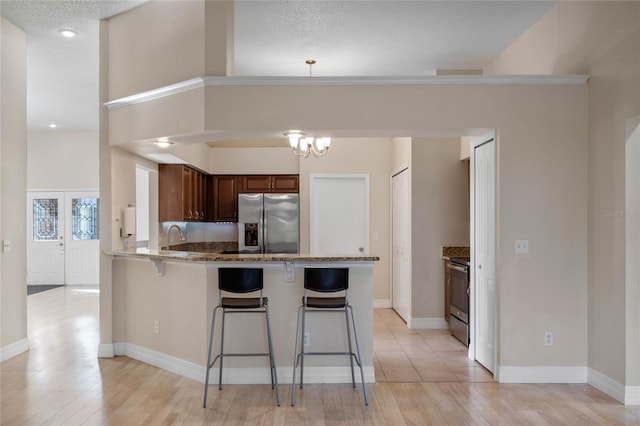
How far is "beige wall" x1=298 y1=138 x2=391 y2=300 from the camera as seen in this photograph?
24.0ft

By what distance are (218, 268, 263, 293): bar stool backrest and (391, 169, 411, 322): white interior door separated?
2.83m

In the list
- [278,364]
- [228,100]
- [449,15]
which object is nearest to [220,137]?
[228,100]

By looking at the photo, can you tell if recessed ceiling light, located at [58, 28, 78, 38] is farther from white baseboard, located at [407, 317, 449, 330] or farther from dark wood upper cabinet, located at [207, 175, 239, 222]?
white baseboard, located at [407, 317, 449, 330]

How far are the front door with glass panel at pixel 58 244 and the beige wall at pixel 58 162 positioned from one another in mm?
212

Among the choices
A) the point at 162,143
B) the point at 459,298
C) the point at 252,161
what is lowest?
the point at 459,298

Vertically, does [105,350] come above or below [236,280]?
below

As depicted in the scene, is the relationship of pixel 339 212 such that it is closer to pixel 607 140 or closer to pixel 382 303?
pixel 382 303

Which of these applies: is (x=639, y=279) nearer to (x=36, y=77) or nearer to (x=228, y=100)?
(x=228, y=100)

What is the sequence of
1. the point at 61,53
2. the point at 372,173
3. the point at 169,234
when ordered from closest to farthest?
the point at 61,53 → the point at 169,234 → the point at 372,173

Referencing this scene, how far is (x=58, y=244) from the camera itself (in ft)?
31.2

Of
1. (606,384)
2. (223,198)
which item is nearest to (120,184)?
(223,198)

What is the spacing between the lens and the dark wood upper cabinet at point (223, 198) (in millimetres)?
7516

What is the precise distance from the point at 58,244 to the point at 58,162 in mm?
1697

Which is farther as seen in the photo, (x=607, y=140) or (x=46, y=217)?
(x=46, y=217)
